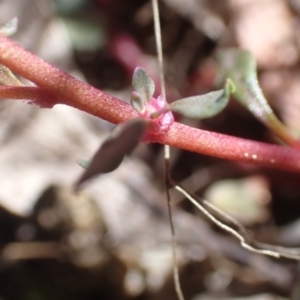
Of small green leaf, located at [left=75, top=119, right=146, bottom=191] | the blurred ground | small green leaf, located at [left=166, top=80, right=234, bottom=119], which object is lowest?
the blurred ground

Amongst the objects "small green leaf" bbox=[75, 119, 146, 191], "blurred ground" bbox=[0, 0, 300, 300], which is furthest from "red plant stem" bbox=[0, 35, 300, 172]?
"blurred ground" bbox=[0, 0, 300, 300]

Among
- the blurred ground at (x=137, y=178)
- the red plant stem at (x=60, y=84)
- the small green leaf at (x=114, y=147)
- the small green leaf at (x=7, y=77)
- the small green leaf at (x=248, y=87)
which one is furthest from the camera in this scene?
the blurred ground at (x=137, y=178)

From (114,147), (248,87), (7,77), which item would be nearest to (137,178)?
(248,87)

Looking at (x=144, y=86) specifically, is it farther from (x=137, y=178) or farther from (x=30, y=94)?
(x=137, y=178)

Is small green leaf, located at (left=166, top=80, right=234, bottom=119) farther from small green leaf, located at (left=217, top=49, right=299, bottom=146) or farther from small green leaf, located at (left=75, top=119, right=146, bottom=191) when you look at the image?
small green leaf, located at (left=217, top=49, right=299, bottom=146)

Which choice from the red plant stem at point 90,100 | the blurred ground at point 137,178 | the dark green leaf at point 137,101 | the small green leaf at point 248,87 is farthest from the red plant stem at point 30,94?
the blurred ground at point 137,178

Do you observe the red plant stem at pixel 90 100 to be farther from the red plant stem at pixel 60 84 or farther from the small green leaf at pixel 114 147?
the small green leaf at pixel 114 147
